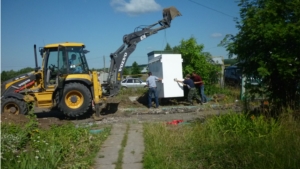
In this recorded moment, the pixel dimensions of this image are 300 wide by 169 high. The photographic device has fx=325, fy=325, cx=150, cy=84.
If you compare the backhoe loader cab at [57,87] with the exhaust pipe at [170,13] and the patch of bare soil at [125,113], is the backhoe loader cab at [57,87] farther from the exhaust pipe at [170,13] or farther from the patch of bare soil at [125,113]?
the exhaust pipe at [170,13]

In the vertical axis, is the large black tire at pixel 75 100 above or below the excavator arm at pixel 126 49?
below

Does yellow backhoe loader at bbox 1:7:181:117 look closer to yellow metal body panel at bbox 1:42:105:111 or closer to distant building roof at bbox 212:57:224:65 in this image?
yellow metal body panel at bbox 1:42:105:111

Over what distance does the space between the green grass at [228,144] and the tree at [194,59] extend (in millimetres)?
9211

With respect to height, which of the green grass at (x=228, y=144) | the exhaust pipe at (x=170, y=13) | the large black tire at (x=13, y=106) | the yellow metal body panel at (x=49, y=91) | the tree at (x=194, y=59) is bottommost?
the green grass at (x=228, y=144)

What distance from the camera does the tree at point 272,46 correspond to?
22.7 feet

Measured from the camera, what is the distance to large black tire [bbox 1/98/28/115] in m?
11.7

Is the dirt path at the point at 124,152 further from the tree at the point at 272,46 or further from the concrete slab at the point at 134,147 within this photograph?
the tree at the point at 272,46

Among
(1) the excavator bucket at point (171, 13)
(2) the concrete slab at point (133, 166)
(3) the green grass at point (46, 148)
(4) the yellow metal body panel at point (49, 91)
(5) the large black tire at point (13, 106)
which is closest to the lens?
(3) the green grass at point (46, 148)

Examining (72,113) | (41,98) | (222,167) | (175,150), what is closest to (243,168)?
(222,167)

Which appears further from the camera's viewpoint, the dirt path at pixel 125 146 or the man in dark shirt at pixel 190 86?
the man in dark shirt at pixel 190 86

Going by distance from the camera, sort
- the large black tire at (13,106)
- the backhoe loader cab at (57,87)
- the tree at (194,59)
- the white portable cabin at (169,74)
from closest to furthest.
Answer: the large black tire at (13,106), the backhoe loader cab at (57,87), the white portable cabin at (169,74), the tree at (194,59)

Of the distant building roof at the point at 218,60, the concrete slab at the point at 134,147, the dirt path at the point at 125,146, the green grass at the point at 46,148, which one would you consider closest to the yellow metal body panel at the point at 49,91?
the dirt path at the point at 125,146

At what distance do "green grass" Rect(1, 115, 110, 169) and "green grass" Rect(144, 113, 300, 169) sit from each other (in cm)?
124

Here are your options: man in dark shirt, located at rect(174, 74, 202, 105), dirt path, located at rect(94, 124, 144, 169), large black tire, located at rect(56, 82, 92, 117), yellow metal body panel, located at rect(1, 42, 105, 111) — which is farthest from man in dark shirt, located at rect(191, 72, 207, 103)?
dirt path, located at rect(94, 124, 144, 169)
